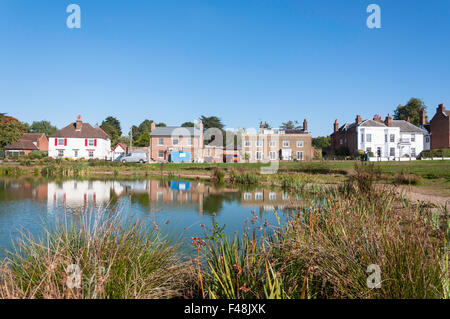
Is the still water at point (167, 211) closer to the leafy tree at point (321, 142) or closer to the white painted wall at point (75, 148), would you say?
the white painted wall at point (75, 148)

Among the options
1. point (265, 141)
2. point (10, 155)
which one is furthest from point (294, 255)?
point (10, 155)

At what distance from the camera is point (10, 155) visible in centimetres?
5181

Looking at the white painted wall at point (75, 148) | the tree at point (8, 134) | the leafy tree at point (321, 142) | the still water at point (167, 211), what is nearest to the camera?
the still water at point (167, 211)

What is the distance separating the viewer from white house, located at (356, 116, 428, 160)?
2021 inches

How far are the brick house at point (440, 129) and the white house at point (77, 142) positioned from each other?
54.2 meters

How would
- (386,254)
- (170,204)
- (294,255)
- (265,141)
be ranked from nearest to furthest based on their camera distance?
(386,254) → (294,255) → (170,204) → (265,141)

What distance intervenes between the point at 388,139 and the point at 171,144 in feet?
114

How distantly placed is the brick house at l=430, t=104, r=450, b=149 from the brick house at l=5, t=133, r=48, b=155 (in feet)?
217

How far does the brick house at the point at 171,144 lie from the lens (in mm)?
51938

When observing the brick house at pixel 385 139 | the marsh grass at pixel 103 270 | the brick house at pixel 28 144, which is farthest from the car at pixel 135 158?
the marsh grass at pixel 103 270

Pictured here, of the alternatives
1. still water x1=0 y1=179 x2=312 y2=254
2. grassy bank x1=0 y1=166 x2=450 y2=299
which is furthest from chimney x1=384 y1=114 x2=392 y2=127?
grassy bank x1=0 y1=166 x2=450 y2=299
